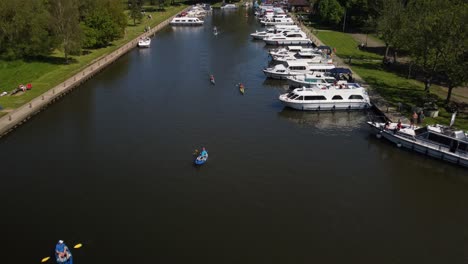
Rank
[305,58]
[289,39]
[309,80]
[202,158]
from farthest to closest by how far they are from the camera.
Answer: [289,39]
[305,58]
[309,80]
[202,158]

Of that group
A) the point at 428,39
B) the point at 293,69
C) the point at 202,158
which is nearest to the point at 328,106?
the point at 428,39

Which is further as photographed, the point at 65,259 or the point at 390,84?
the point at 390,84

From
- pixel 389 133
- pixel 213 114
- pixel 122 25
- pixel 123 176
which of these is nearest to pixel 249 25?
pixel 122 25

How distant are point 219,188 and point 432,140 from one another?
26002 millimetres

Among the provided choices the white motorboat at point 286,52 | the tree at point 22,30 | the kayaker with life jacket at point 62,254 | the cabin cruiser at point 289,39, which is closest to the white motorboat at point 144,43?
the tree at point 22,30

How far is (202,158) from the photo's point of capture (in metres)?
46.7

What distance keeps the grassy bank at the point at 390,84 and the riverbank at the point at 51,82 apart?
4951 cm

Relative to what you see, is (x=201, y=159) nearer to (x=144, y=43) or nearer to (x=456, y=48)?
(x=456, y=48)

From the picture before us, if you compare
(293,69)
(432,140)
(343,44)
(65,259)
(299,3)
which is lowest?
(65,259)

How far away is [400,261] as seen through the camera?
33.5 m

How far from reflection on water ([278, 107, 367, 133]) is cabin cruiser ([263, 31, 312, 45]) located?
48.9 metres

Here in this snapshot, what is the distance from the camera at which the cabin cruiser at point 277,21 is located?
450ft

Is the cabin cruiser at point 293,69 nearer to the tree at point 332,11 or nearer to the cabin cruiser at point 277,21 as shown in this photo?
the tree at point 332,11

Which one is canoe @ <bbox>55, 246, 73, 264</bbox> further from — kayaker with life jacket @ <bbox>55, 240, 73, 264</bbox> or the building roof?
the building roof
